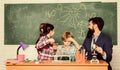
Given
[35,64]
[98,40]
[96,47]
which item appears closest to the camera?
[35,64]

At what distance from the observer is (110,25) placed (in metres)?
4.72

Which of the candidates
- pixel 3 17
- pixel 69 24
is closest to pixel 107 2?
pixel 69 24

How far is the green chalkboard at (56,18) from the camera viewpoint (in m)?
4.73

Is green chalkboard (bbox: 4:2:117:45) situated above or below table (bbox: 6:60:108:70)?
above

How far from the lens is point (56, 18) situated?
15.8 feet

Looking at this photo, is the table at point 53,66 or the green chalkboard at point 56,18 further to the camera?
the green chalkboard at point 56,18

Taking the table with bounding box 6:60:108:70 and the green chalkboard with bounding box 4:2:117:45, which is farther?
the green chalkboard with bounding box 4:2:117:45

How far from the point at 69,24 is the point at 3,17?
4.48 feet

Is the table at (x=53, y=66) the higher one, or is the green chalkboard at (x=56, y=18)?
the green chalkboard at (x=56, y=18)

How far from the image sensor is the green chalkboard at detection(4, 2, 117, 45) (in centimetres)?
473

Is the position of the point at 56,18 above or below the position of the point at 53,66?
above

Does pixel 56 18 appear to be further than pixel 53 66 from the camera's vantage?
Yes

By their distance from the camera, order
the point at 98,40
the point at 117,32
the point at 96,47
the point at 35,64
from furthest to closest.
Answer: the point at 117,32, the point at 98,40, the point at 96,47, the point at 35,64

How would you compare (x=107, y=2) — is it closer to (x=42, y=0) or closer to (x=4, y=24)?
(x=42, y=0)
